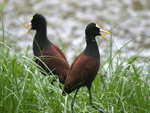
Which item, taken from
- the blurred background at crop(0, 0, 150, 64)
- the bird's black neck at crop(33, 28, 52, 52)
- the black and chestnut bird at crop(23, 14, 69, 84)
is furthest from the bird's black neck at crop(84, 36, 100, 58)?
the blurred background at crop(0, 0, 150, 64)

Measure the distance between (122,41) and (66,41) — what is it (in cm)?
130

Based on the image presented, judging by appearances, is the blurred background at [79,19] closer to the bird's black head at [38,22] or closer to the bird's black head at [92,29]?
the bird's black head at [38,22]

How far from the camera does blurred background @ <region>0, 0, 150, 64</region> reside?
524cm

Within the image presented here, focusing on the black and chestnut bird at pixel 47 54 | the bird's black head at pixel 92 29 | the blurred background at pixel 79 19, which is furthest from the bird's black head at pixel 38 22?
the blurred background at pixel 79 19

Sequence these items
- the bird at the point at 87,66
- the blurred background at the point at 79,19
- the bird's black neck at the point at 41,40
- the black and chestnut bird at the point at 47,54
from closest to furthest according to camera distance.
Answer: the bird at the point at 87,66
the black and chestnut bird at the point at 47,54
the bird's black neck at the point at 41,40
the blurred background at the point at 79,19

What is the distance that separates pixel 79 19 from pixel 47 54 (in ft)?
11.6

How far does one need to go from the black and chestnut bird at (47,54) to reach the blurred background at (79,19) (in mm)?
2167

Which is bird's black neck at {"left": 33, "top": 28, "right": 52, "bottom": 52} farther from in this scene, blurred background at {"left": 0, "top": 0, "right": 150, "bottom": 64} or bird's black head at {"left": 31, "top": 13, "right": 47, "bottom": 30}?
blurred background at {"left": 0, "top": 0, "right": 150, "bottom": 64}

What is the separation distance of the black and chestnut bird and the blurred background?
217 cm

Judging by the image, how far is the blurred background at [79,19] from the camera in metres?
5.24

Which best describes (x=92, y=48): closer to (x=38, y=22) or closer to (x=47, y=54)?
(x=47, y=54)

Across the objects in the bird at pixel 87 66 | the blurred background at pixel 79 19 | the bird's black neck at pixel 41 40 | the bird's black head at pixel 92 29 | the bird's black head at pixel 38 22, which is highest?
the blurred background at pixel 79 19

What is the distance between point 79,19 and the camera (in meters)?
5.95

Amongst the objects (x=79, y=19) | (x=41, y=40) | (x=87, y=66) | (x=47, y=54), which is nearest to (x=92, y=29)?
(x=87, y=66)
